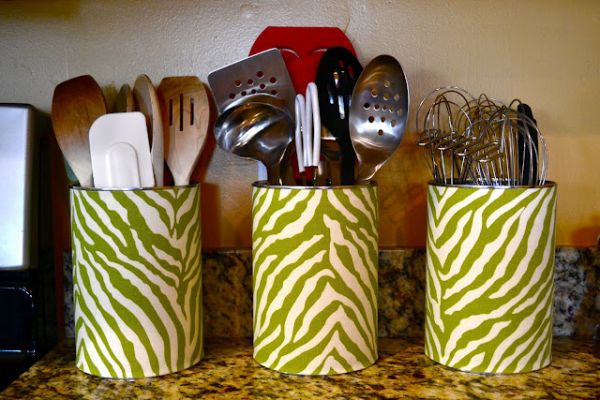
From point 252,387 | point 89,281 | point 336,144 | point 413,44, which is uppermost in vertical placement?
point 413,44

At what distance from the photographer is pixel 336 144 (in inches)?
28.9

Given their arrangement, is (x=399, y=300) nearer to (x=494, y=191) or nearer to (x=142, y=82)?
(x=494, y=191)

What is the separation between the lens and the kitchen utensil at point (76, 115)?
2.38ft

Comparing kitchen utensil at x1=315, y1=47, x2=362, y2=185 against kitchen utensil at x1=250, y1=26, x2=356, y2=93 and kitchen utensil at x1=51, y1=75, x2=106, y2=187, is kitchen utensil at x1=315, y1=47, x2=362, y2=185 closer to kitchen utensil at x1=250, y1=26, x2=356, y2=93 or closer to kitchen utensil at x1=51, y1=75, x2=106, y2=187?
kitchen utensil at x1=250, y1=26, x2=356, y2=93

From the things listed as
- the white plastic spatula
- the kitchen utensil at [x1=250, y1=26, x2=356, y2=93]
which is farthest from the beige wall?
the white plastic spatula

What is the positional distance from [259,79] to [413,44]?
8.4 inches

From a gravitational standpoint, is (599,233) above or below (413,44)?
below

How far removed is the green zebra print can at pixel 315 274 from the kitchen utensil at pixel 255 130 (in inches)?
1.9

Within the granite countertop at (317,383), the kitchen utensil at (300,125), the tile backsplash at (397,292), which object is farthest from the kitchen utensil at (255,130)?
the granite countertop at (317,383)

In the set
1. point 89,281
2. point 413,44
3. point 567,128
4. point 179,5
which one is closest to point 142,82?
point 179,5

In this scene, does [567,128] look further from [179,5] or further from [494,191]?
[179,5]

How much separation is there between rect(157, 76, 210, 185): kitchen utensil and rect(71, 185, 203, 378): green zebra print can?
0.19 ft

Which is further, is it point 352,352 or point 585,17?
point 585,17

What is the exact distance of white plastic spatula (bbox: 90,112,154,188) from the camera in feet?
2.23
